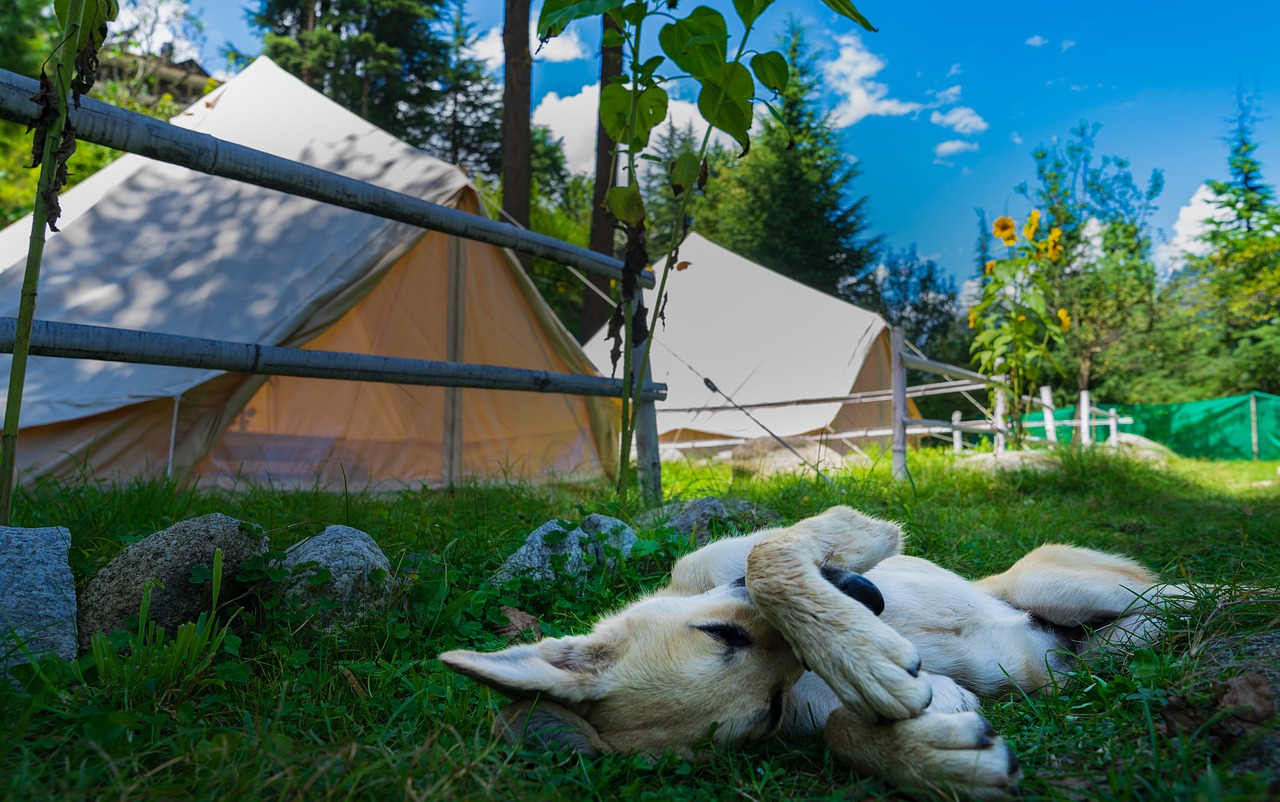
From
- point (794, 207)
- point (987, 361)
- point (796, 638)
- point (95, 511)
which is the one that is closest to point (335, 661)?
point (796, 638)

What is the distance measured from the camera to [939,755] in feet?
4.20

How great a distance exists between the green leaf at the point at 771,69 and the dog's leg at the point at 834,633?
1980 mm

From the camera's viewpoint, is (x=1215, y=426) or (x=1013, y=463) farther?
(x=1215, y=426)

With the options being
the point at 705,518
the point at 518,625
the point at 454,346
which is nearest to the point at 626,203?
the point at 705,518

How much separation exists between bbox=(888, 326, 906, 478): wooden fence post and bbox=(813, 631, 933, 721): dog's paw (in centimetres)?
402

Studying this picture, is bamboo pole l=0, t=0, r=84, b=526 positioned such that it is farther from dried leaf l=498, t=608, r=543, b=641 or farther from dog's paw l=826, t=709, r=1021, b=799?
dog's paw l=826, t=709, r=1021, b=799

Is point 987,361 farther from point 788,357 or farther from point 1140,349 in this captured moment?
point 1140,349

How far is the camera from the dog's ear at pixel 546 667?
1367mm

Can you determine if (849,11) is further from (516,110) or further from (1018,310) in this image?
(516,110)

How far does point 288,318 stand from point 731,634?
166 inches

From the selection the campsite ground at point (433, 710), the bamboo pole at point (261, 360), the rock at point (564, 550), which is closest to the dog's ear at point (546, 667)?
the campsite ground at point (433, 710)

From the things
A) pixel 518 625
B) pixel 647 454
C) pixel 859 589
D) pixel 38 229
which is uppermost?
pixel 38 229

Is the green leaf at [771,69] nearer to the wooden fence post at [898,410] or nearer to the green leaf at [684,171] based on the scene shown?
the green leaf at [684,171]

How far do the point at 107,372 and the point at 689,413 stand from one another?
823 cm
